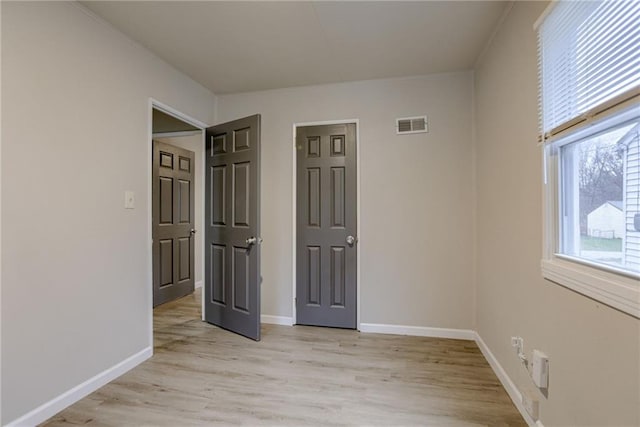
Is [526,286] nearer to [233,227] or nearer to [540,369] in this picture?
[540,369]

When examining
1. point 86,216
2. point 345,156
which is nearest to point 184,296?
point 86,216

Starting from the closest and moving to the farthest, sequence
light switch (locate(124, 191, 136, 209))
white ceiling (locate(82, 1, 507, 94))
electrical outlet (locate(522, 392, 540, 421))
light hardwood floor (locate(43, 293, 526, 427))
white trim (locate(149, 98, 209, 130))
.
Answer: electrical outlet (locate(522, 392, 540, 421)) → light hardwood floor (locate(43, 293, 526, 427)) → white ceiling (locate(82, 1, 507, 94)) → light switch (locate(124, 191, 136, 209)) → white trim (locate(149, 98, 209, 130))

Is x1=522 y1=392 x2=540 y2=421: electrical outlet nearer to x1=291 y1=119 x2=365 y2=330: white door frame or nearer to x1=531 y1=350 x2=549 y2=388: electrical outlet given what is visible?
x1=531 y1=350 x2=549 y2=388: electrical outlet

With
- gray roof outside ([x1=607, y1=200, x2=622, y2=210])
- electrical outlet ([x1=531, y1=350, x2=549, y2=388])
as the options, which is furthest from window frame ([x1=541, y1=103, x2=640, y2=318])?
electrical outlet ([x1=531, y1=350, x2=549, y2=388])

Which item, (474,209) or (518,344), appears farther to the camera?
(474,209)

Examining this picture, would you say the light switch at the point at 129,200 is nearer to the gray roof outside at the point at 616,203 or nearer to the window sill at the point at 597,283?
the window sill at the point at 597,283

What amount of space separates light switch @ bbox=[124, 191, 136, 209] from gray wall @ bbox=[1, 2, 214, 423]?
33mm

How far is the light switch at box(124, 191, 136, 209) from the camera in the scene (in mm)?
2322

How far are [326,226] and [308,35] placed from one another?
1.71 metres

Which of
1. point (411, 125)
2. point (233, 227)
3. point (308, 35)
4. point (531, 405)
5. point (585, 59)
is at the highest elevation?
point (308, 35)

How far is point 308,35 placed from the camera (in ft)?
7.59

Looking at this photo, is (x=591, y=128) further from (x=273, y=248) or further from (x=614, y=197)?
(x=273, y=248)

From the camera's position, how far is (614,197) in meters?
1.19

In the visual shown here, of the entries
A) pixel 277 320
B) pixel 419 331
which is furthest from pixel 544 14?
pixel 277 320
